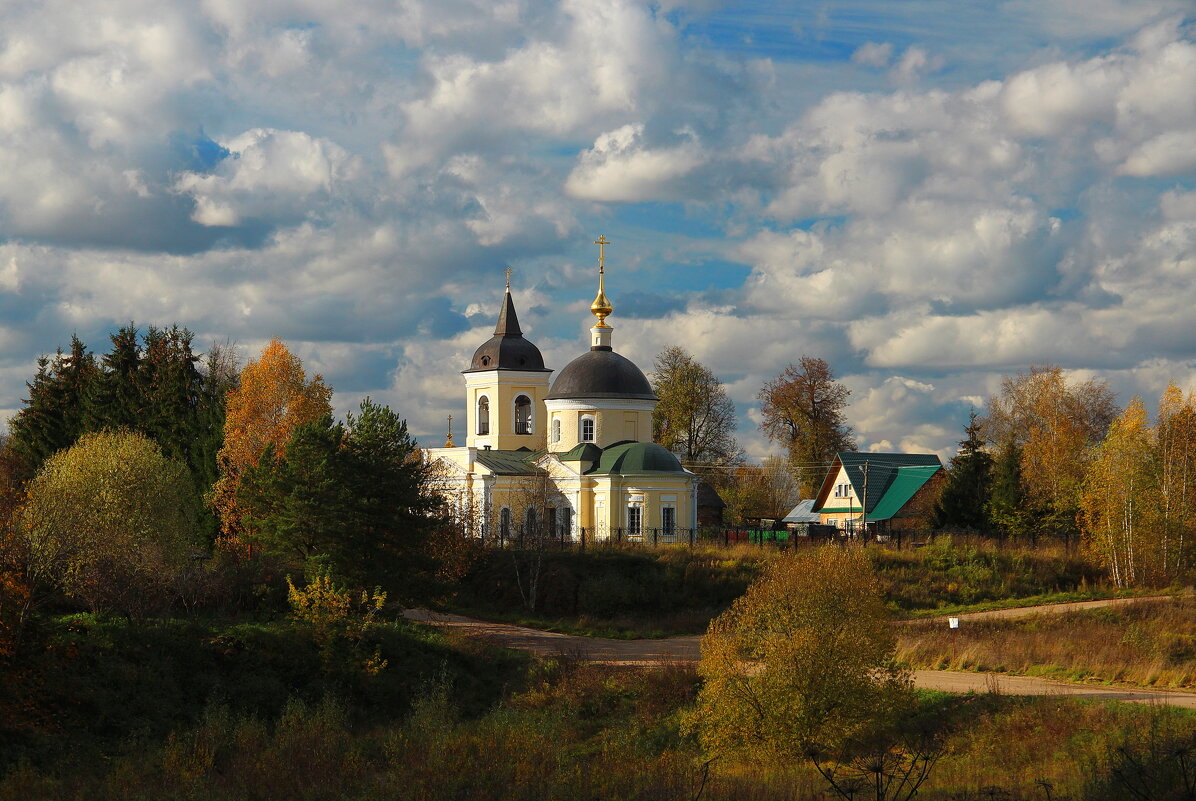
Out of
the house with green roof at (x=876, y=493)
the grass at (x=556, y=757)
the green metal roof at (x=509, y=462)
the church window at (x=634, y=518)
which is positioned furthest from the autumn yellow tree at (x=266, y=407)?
the house with green roof at (x=876, y=493)

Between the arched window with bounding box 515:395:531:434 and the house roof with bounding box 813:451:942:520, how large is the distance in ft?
49.0

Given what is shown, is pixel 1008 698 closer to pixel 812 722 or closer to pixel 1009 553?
pixel 812 722

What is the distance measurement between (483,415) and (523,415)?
1986 millimetres

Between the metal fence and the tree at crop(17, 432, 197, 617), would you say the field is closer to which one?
the tree at crop(17, 432, 197, 617)

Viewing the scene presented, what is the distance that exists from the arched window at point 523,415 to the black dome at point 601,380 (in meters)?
3.43

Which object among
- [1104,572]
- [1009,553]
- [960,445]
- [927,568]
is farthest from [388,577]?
[960,445]

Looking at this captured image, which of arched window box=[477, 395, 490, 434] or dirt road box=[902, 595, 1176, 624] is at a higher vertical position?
arched window box=[477, 395, 490, 434]

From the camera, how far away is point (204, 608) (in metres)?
32.0

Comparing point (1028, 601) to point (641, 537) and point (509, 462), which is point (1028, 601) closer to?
point (641, 537)

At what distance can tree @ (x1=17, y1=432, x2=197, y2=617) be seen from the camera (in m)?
26.4

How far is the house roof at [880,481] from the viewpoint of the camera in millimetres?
57903

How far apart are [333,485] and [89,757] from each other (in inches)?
396

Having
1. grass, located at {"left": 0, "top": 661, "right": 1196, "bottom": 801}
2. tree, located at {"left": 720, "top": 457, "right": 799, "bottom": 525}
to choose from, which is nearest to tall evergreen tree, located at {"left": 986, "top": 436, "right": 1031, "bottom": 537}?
tree, located at {"left": 720, "top": 457, "right": 799, "bottom": 525}

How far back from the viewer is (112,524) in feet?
105
